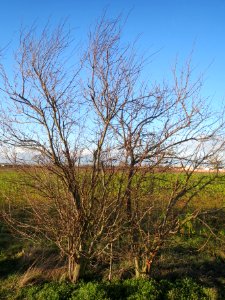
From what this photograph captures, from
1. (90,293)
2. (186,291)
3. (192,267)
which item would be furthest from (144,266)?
(192,267)

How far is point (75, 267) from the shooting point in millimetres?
6180

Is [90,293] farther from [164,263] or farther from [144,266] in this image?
[164,263]

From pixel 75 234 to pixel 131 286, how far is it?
1180 mm

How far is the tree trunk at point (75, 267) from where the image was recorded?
613 centimetres

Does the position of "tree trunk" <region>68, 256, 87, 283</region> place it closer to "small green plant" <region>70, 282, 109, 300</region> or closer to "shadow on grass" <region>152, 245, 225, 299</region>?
"small green plant" <region>70, 282, 109, 300</region>

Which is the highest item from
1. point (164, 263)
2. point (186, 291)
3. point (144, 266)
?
point (144, 266)

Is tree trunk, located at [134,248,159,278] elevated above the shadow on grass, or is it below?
above

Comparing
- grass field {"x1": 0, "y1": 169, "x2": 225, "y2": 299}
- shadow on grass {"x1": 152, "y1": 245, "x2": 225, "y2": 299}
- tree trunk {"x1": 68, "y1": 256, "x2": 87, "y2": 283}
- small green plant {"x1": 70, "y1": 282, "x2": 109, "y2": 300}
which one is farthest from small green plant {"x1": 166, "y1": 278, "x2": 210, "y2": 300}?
tree trunk {"x1": 68, "y1": 256, "x2": 87, "y2": 283}

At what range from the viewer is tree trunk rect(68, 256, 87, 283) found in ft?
20.1

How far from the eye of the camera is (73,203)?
228 inches

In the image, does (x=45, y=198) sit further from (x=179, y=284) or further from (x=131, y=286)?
(x=179, y=284)

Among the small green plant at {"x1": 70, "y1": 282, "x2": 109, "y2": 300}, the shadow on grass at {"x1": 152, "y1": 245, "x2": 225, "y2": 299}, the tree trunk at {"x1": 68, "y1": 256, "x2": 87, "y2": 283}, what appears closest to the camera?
the small green plant at {"x1": 70, "y1": 282, "x2": 109, "y2": 300}

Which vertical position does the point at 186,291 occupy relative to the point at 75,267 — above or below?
below

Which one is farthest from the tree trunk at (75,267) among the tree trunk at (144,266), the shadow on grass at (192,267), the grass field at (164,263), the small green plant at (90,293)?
the shadow on grass at (192,267)
